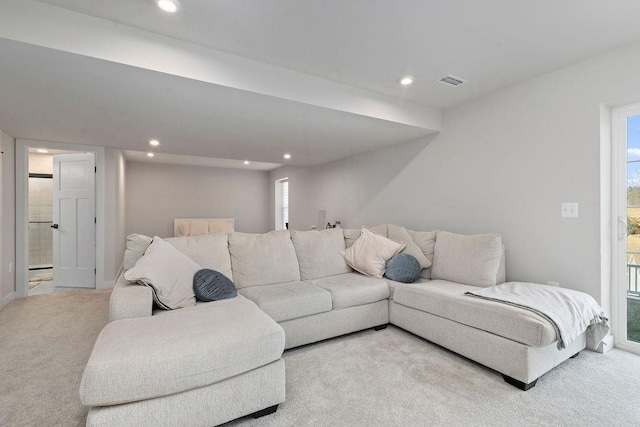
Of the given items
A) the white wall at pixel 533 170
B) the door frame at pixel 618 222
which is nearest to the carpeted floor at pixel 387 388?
the door frame at pixel 618 222

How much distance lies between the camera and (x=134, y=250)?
2.51 meters

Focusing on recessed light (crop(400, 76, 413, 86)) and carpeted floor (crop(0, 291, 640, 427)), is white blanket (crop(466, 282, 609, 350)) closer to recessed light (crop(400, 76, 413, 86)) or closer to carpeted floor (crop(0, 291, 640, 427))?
carpeted floor (crop(0, 291, 640, 427))

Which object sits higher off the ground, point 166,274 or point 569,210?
point 569,210

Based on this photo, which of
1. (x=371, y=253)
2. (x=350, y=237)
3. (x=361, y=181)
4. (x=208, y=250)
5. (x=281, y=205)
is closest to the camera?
(x=208, y=250)

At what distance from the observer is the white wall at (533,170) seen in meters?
2.50

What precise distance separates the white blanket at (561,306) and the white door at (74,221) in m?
5.38

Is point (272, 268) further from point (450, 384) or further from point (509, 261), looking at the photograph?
point (509, 261)

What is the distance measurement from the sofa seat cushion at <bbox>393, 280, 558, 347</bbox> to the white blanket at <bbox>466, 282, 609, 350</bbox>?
0.21 ft

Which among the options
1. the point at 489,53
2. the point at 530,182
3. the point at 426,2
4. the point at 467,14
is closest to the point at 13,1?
the point at 426,2

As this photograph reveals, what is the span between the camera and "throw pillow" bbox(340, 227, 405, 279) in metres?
3.25

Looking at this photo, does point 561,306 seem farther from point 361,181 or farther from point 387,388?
point 361,181

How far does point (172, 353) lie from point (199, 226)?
6.58 metres

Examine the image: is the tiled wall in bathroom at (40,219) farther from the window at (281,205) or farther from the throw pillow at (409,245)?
the throw pillow at (409,245)

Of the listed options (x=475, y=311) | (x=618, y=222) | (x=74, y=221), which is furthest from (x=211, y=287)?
(x=74, y=221)
